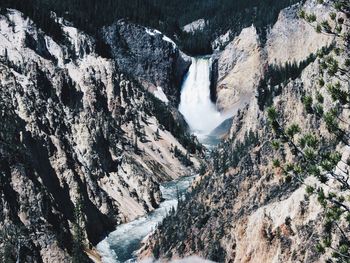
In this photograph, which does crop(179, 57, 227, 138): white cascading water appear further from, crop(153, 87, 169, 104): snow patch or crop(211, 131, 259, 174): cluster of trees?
crop(211, 131, 259, 174): cluster of trees

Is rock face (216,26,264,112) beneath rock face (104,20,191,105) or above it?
beneath

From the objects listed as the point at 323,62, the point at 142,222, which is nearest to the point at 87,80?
the point at 142,222

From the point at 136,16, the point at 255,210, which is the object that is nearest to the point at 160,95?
the point at 136,16

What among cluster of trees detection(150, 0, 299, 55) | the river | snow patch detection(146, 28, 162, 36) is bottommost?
the river

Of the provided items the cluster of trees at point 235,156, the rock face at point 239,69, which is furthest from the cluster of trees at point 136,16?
the cluster of trees at point 235,156

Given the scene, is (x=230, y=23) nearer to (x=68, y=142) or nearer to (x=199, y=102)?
(x=199, y=102)

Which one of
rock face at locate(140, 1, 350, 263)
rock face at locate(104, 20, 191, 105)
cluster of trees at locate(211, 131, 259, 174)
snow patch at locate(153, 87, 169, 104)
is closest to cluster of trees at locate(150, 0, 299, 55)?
rock face at locate(104, 20, 191, 105)

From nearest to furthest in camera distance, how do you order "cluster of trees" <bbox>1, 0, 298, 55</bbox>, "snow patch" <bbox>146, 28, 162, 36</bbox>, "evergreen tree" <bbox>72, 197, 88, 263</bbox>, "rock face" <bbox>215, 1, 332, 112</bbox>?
"evergreen tree" <bbox>72, 197, 88, 263</bbox> < "cluster of trees" <bbox>1, 0, 298, 55</bbox> < "rock face" <bbox>215, 1, 332, 112</bbox> < "snow patch" <bbox>146, 28, 162, 36</bbox>
